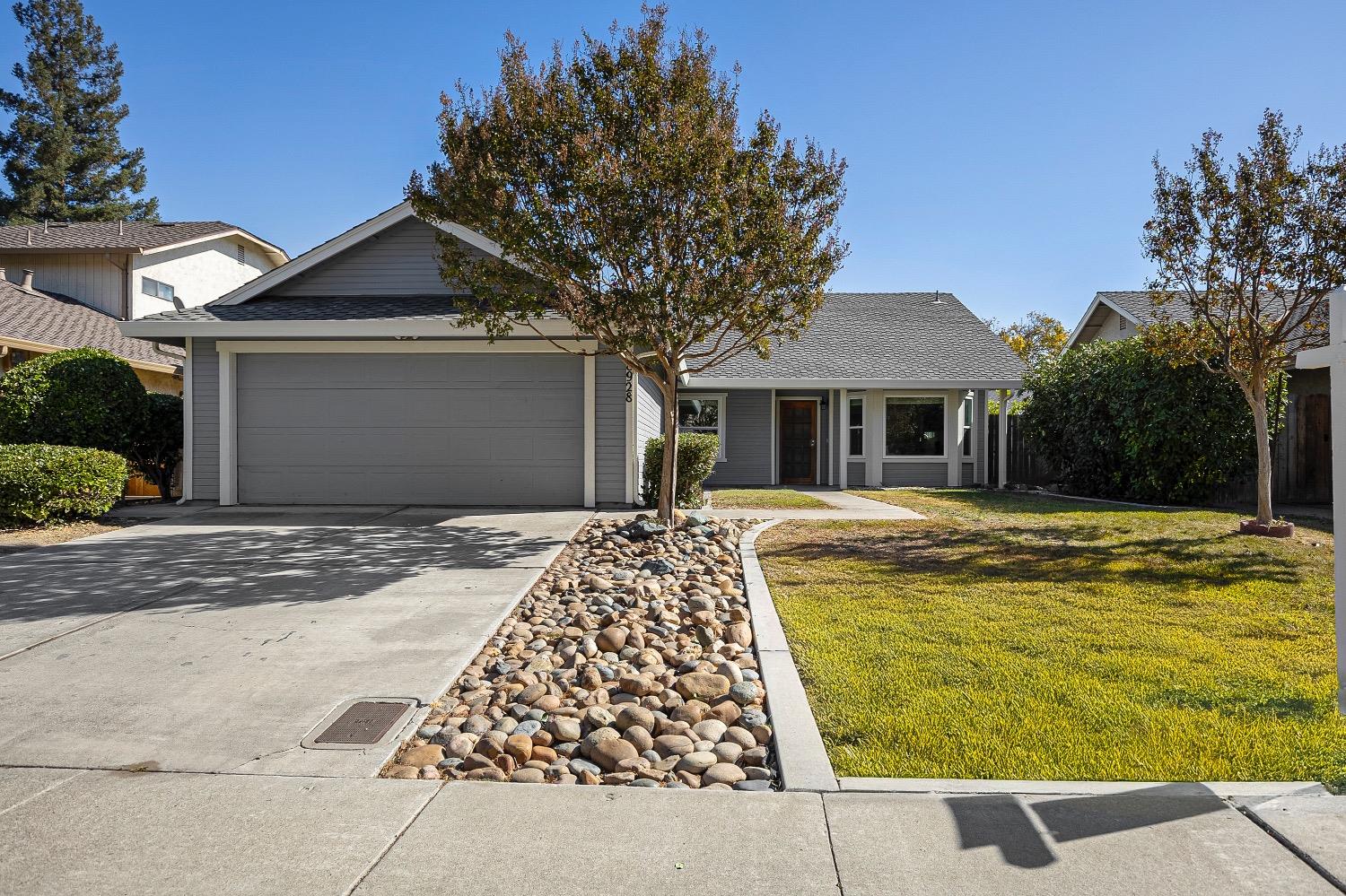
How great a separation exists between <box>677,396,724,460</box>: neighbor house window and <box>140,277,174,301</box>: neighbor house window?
48.1 feet

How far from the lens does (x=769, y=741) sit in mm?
3611

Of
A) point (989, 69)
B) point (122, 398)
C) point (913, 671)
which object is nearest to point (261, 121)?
Result: point (122, 398)

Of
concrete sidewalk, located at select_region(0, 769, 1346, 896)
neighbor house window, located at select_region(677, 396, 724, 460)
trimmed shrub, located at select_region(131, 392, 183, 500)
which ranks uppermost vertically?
neighbor house window, located at select_region(677, 396, 724, 460)

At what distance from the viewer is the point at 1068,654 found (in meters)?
4.80

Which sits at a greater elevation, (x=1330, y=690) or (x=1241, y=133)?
(x=1241, y=133)

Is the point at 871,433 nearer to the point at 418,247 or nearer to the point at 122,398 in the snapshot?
the point at 418,247

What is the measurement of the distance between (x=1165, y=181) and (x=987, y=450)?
8914 mm

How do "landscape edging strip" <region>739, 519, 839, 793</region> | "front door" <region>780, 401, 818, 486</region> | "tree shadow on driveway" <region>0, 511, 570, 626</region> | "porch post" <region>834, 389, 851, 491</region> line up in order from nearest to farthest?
"landscape edging strip" <region>739, 519, 839, 793</region>, "tree shadow on driveway" <region>0, 511, 570, 626</region>, "porch post" <region>834, 389, 851, 491</region>, "front door" <region>780, 401, 818, 486</region>

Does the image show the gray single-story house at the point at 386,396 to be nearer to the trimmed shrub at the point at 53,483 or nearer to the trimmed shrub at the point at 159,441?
the trimmed shrub at the point at 159,441

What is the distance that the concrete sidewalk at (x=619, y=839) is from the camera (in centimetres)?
242

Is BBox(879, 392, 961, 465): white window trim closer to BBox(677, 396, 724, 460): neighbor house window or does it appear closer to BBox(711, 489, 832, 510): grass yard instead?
BBox(711, 489, 832, 510): grass yard

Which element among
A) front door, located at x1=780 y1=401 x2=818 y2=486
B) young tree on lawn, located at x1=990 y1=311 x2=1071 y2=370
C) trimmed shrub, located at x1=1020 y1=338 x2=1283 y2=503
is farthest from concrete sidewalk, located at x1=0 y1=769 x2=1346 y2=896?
young tree on lawn, located at x1=990 y1=311 x2=1071 y2=370

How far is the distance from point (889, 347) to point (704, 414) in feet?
15.4

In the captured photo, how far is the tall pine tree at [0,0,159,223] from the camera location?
33.4 m
